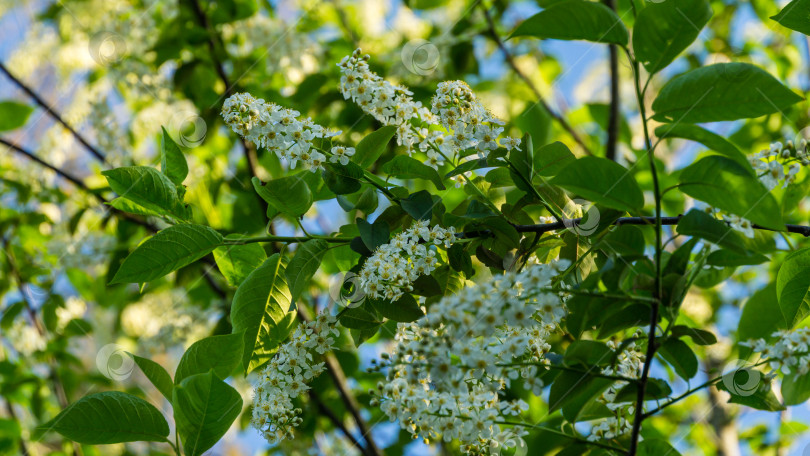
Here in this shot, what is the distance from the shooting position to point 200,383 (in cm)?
83

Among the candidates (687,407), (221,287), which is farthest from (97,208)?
(687,407)

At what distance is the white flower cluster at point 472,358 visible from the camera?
0.66m

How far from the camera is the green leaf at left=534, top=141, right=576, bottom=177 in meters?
0.93

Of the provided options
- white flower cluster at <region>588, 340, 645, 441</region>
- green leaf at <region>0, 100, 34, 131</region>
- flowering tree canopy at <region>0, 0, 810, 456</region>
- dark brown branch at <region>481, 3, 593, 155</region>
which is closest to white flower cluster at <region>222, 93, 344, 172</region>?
flowering tree canopy at <region>0, 0, 810, 456</region>

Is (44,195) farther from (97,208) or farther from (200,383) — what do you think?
(200,383)

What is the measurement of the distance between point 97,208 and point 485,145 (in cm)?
170

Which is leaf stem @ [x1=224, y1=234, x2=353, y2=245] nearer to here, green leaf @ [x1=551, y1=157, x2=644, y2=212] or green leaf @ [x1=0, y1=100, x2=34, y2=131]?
green leaf @ [x1=551, y1=157, x2=644, y2=212]

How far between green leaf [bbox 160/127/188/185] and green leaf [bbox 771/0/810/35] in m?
0.82

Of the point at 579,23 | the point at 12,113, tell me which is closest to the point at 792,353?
the point at 579,23

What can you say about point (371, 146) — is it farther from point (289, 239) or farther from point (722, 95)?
point (722, 95)

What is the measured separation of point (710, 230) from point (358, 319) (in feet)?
1.38

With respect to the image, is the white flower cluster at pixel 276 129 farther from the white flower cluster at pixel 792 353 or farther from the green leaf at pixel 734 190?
the white flower cluster at pixel 792 353

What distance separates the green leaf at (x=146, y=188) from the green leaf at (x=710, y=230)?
2.16 feet

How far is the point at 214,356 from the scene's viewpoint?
899 millimetres
